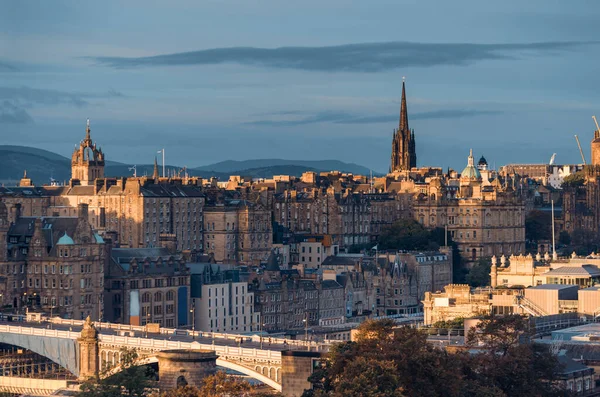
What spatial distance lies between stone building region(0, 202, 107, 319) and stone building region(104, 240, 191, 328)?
214 cm

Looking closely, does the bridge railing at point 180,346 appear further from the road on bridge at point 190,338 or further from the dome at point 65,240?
the dome at point 65,240

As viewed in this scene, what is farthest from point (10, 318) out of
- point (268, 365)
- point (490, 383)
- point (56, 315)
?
point (490, 383)

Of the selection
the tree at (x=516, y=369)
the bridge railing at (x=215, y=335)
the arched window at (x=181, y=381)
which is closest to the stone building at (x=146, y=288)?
the bridge railing at (x=215, y=335)

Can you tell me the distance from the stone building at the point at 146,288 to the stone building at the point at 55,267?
2.14 metres

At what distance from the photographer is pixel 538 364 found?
103 meters

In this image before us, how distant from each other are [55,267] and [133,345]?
46588 millimetres

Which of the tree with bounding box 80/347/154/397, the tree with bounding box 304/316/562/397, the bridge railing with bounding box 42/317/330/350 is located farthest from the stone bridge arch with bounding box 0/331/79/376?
the tree with bounding box 304/316/562/397

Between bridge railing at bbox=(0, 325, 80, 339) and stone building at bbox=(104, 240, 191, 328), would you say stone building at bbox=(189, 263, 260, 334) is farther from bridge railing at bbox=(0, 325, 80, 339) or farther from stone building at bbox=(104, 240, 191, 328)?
bridge railing at bbox=(0, 325, 80, 339)

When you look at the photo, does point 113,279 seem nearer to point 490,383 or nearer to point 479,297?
point 479,297

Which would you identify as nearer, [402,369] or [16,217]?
[402,369]

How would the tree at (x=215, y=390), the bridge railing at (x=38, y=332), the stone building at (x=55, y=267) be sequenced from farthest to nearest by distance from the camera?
1. the stone building at (x=55, y=267)
2. the bridge railing at (x=38, y=332)
3. the tree at (x=215, y=390)

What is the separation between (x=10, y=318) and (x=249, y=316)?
3563cm

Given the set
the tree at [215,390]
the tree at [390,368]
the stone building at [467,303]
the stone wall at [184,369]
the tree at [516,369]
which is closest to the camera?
the tree at [215,390]

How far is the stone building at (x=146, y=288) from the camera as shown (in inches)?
6575
